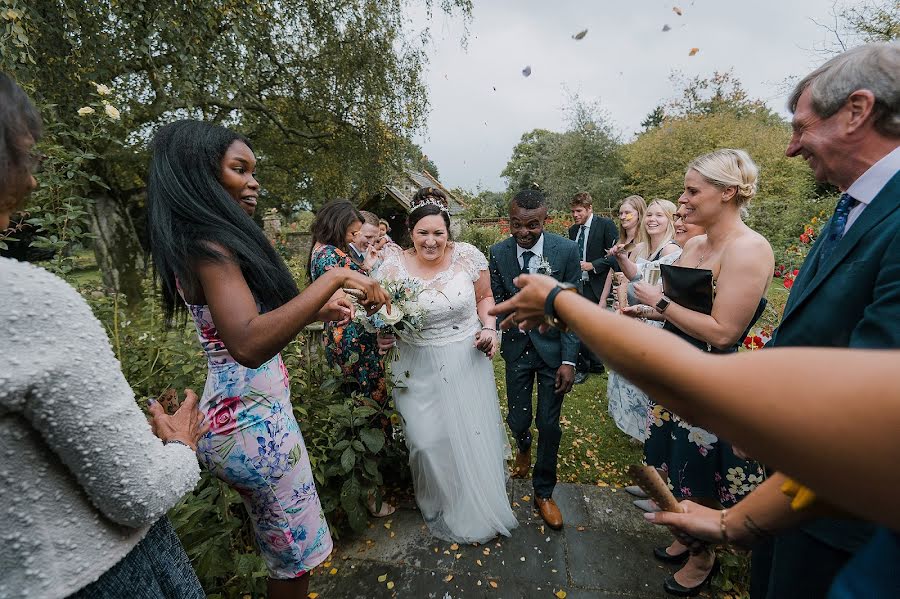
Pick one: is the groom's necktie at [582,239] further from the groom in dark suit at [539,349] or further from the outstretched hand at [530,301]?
the outstretched hand at [530,301]

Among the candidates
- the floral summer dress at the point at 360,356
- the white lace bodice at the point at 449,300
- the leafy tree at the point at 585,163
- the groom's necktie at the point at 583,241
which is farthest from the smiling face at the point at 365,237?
the leafy tree at the point at 585,163

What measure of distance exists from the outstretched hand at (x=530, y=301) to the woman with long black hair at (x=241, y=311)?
714 millimetres

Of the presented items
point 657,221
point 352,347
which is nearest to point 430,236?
point 352,347

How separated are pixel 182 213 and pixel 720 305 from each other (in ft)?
8.44

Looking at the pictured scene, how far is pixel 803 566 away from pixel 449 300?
226 cm

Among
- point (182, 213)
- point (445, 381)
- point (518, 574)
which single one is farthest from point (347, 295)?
point (518, 574)

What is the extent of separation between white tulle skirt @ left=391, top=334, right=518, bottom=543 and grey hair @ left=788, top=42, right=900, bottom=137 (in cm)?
233

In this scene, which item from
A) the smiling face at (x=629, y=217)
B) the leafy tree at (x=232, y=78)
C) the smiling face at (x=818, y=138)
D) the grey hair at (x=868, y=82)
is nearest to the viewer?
the grey hair at (x=868, y=82)

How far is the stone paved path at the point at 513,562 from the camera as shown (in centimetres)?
252

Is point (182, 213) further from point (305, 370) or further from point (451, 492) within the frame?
point (451, 492)

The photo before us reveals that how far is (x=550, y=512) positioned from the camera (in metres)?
3.05

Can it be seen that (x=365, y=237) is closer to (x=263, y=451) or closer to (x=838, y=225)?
(x=263, y=451)

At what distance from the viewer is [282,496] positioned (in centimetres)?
173

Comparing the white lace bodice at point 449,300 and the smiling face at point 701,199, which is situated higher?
the smiling face at point 701,199
